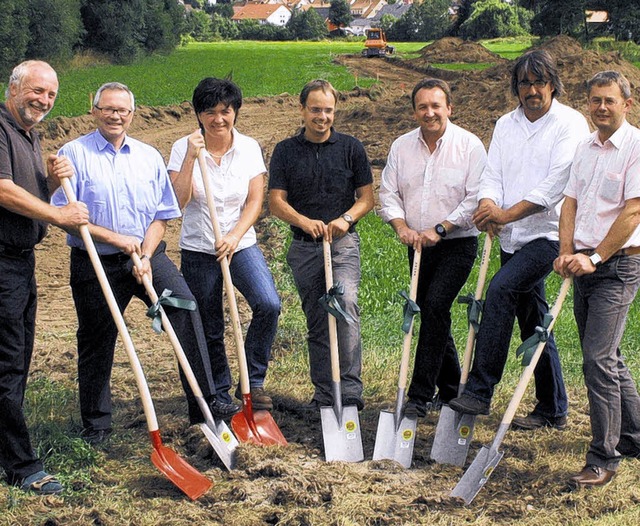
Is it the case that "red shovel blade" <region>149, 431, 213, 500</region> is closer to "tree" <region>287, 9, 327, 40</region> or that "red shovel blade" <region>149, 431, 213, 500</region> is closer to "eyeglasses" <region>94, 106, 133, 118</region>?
"eyeglasses" <region>94, 106, 133, 118</region>

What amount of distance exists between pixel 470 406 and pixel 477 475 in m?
0.54

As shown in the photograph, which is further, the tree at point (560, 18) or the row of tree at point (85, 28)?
the tree at point (560, 18)

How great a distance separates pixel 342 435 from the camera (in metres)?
5.68

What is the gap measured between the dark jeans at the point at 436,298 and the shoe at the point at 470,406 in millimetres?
471

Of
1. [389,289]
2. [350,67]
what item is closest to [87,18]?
[350,67]

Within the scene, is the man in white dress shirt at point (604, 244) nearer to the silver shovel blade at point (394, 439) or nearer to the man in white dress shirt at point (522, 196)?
the man in white dress shirt at point (522, 196)

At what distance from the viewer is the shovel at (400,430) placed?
18.1 feet

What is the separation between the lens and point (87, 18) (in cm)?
4256

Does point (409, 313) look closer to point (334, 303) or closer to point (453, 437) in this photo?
point (334, 303)

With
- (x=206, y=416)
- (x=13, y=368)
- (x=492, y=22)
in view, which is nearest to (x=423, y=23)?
(x=492, y=22)

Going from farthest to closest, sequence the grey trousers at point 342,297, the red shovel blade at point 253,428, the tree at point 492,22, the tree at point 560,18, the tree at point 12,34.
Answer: the tree at point 492,22, the tree at point 560,18, the tree at point 12,34, the grey trousers at point 342,297, the red shovel blade at point 253,428

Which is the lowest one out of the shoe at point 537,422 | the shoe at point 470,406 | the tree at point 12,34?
the shoe at point 537,422

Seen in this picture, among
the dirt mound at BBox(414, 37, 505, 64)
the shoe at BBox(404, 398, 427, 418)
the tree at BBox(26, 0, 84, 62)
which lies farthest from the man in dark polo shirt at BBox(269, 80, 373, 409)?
the dirt mound at BBox(414, 37, 505, 64)

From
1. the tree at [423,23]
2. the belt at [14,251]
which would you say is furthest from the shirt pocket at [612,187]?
the tree at [423,23]
